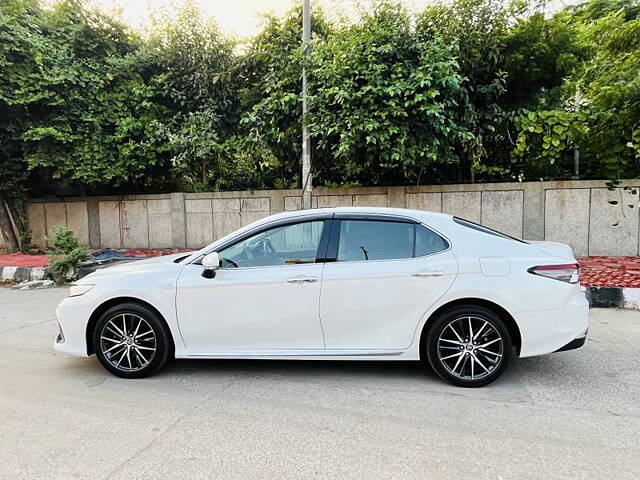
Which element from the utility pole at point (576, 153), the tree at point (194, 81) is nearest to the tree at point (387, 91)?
the utility pole at point (576, 153)

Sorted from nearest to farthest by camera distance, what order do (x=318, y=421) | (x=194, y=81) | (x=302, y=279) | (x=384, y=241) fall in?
1. (x=318, y=421)
2. (x=302, y=279)
3. (x=384, y=241)
4. (x=194, y=81)

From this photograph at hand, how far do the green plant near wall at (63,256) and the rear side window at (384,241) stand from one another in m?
7.26

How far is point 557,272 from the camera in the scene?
3.80 metres

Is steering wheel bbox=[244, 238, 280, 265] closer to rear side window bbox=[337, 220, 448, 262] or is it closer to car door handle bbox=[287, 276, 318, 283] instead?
car door handle bbox=[287, 276, 318, 283]

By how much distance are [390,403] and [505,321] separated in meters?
1.27

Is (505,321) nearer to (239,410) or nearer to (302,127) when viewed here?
(239,410)

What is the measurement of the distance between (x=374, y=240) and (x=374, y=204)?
6809 millimetres

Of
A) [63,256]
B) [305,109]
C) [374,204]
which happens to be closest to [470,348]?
[305,109]

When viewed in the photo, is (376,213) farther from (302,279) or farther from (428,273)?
(302,279)

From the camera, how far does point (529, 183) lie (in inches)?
389

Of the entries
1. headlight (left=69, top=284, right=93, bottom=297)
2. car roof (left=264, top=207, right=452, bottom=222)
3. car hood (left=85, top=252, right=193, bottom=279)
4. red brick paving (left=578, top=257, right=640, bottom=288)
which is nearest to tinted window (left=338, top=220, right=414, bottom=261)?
car roof (left=264, top=207, right=452, bottom=222)

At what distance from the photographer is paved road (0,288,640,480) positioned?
270 centimetres

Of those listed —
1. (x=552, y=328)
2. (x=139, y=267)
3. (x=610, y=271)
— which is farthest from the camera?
(x=610, y=271)

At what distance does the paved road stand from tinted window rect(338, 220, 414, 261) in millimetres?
1150
